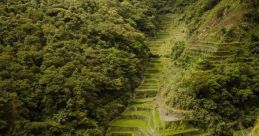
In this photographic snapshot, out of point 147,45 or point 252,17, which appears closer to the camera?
point 252,17

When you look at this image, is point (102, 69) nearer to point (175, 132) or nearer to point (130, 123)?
point (130, 123)

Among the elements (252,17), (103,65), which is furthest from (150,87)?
(252,17)

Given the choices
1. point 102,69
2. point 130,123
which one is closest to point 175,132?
point 130,123

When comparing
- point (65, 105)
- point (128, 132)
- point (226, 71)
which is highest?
point (226, 71)

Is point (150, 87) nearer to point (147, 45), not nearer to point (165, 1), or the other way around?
point (147, 45)

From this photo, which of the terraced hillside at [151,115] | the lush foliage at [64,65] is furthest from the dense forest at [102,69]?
the terraced hillside at [151,115]

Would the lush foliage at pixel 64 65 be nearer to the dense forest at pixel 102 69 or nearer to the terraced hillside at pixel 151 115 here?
the dense forest at pixel 102 69

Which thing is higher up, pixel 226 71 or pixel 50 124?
pixel 226 71
